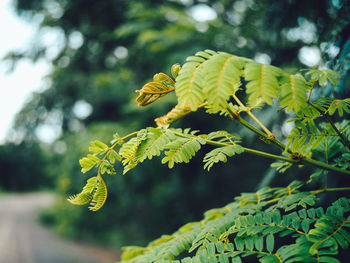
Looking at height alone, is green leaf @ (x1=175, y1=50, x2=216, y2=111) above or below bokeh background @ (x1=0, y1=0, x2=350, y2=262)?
below

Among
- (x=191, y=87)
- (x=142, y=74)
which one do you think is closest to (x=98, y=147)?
(x=191, y=87)

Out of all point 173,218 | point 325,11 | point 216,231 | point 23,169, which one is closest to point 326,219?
point 216,231

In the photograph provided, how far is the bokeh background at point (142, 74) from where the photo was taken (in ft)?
8.95

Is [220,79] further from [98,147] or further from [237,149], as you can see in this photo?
[98,147]

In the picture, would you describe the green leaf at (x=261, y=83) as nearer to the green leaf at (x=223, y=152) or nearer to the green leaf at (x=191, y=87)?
the green leaf at (x=191, y=87)

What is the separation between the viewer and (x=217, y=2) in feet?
20.9

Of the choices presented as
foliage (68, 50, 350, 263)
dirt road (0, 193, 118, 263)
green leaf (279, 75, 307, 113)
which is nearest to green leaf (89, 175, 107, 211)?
foliage (68, 50, 350, 263)

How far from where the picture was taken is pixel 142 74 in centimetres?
612

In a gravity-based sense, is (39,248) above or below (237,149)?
above

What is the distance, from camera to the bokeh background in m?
2.73

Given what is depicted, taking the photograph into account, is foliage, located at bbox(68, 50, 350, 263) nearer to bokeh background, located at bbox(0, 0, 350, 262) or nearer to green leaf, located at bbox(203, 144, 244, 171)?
green leaf, located at bbox(203, 144, 244, 171)

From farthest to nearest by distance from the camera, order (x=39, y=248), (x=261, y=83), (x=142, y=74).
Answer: (x=39, y=248) < (x=142, y=74) < (x=261, y=83)

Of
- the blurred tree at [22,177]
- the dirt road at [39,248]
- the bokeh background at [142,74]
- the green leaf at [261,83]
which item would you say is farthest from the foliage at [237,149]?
the blurred tree at [22,177]

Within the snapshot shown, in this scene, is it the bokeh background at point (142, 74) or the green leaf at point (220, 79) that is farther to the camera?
the bokeh background at point (142, 74)
